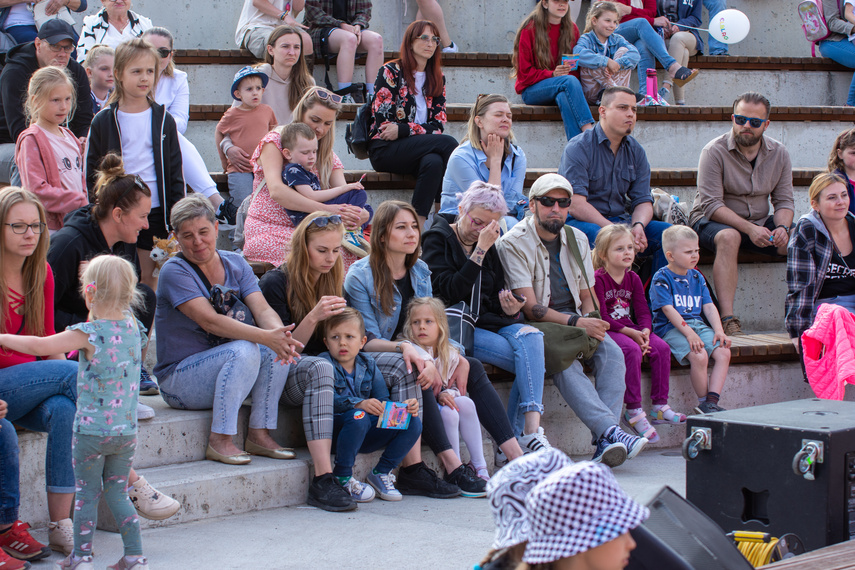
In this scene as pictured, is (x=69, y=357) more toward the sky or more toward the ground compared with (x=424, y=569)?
more toward the sky

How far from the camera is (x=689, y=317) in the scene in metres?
5.16

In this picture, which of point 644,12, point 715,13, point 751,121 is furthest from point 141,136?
point 715,13

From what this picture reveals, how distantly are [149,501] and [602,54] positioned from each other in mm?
4976

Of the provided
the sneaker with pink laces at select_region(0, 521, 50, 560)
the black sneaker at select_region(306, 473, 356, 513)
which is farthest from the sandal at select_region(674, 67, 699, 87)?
the sneaker with pink laces at select_region(0, 521, 50, 560)

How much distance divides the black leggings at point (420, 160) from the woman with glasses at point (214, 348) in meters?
1.95

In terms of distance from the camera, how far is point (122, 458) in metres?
2.96

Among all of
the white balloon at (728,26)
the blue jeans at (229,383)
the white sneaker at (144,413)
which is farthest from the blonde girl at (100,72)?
the white balloon at (728,26)

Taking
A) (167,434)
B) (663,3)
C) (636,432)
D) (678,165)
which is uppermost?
(663,3)

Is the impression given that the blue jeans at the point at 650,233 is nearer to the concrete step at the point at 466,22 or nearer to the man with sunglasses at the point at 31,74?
the man with sunglasses at the point at 31,74

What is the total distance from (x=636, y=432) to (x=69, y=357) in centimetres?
278

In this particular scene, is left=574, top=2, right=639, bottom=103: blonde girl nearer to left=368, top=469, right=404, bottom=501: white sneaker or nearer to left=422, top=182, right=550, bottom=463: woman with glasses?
left=422, top=182, right=550, bottom=463: woman with glasses

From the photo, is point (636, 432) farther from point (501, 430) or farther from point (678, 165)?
point (678, 165)

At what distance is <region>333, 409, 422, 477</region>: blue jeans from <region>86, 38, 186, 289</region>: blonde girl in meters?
1.35

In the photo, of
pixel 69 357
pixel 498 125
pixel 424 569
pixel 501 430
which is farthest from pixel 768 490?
pixel 498 125
